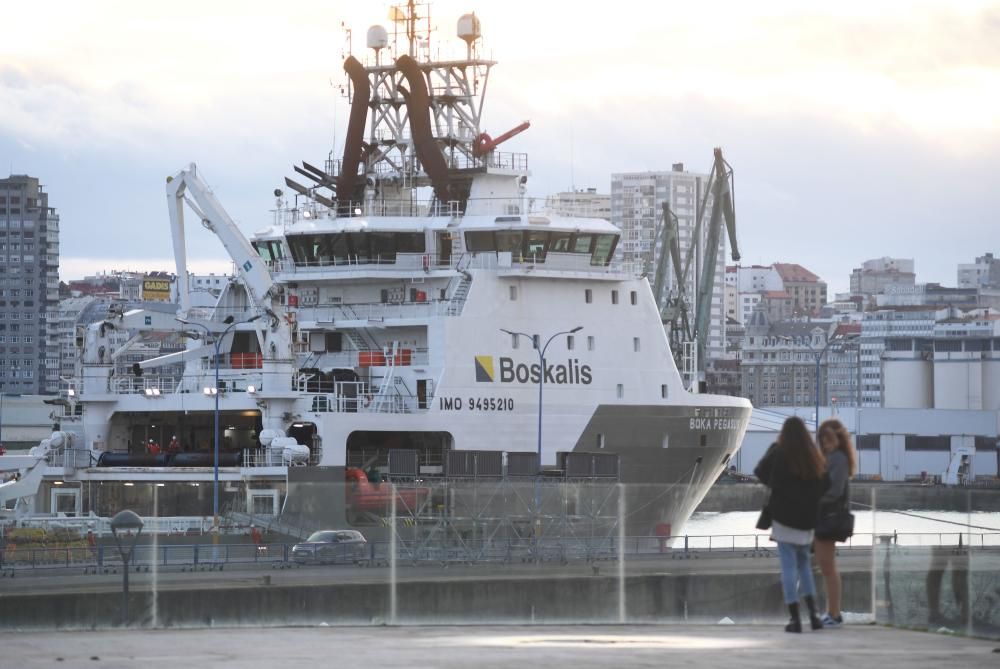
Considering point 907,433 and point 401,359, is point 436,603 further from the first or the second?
point 907,433

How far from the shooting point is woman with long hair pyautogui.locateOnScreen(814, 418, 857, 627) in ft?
50.6

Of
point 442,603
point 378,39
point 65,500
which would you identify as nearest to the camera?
point 442,603

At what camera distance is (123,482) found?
145ft

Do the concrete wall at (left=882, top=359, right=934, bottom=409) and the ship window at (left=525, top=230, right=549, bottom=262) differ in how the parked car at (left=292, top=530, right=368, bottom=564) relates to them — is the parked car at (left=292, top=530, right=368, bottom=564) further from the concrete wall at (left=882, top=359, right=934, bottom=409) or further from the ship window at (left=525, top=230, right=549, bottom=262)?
Result: the concrete wall at (left=882, top=359, right=934, bottom=409)

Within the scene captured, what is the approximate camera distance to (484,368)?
47844 millimetres

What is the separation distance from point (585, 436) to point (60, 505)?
43.5 feet

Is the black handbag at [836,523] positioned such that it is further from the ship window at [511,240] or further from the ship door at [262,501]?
the ship window at [511,240]

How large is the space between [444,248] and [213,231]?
621 cm

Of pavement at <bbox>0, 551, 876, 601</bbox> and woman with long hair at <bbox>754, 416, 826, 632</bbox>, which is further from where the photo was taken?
pavement at <bbox>0, 551, 876, 601</bbox>

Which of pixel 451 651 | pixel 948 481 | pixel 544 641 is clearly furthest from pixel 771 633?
pixel 948 481

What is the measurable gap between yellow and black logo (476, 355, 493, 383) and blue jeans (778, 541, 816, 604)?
1269 inches

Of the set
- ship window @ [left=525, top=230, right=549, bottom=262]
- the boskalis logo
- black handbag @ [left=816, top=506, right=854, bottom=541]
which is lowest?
black handbag @ [left=816, top=506, right=854, bottom=541]

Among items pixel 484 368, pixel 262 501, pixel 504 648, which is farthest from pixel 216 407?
pixel 504 648

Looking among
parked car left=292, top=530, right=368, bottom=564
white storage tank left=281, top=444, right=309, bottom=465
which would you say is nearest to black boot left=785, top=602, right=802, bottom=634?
parked car left=292, top=530, right=368, bottom=564
